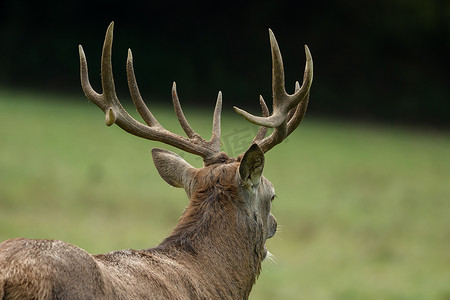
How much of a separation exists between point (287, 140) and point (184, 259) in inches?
450

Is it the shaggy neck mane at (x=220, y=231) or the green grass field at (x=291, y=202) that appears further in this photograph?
the green grass field at (x=291, y=202)

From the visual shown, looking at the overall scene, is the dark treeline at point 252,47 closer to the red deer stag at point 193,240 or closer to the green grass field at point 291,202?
the green grass field at point 291,202

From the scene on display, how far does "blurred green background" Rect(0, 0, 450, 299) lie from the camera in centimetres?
1416

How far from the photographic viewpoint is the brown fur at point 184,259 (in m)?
3.86

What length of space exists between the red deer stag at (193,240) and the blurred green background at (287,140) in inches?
77.3

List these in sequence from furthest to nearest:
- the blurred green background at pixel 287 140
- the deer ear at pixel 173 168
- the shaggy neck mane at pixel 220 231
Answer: the blurred green background at pixel 287 140 → the deer ear at pixel 173 168 → the shaggy neck mane at pixel 220 231

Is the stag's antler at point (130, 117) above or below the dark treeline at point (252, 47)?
below

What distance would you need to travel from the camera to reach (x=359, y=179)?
21125mm

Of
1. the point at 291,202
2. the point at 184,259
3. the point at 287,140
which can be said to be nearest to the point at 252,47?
the point at 291,202

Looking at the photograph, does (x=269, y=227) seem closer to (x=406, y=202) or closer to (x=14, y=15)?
(x=406, y=202)

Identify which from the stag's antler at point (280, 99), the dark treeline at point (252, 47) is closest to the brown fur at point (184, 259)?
the stag's antler at point (280, 99)

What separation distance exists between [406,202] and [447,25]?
18.7 metres

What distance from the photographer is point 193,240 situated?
5359 millimetres

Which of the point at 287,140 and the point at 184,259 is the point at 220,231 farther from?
the point at 287,140
